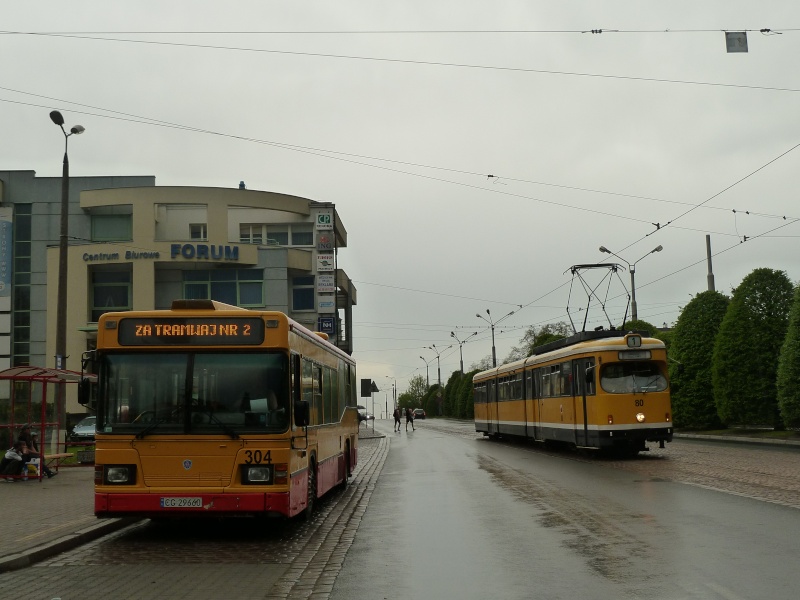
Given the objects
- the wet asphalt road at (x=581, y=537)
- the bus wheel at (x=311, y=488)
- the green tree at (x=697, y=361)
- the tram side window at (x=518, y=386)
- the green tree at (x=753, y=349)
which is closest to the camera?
the wet asphalt road at (x=581, y=537)

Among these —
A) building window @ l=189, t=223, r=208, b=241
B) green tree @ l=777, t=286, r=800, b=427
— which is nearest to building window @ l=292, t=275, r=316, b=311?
building window @ l=189, t=223, r=208, b=241

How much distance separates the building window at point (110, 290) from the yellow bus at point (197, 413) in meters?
48.4

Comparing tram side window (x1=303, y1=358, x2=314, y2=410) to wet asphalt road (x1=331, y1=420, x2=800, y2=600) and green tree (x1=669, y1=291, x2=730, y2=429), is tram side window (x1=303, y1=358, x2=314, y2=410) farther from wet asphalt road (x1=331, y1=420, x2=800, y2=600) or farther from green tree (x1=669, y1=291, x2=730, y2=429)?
green tree (x1=669, y1=291, x2=730, y2=429)

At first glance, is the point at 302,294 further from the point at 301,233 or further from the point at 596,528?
the point at 596,528

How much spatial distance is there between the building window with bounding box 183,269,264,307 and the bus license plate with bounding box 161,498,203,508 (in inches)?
1924

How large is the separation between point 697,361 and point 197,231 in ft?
108

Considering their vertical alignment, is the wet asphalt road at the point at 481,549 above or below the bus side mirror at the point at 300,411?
below

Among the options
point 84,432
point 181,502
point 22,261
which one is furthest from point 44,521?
point 22,261

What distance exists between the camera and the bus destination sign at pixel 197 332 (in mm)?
12133

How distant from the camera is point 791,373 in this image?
111ft

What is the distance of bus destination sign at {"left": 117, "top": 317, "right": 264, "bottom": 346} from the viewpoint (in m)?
12.1

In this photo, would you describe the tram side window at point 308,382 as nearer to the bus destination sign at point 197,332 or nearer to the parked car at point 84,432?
the bus destination sign at point 197,332

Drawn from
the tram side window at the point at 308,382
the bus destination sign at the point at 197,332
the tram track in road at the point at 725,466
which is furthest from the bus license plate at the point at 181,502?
the tram track in road at the point at 725,466

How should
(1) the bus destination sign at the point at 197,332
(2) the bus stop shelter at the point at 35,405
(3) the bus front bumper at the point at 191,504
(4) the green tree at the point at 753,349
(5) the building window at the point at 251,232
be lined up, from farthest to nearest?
(5) the building window at the point at 251,232 < (4) the green tree at the point at 753,349 < (2) the bus stop shelter at the point at 35,405 < (1) the bus destination sign at the point at 197,332 < (3) the bus front bumper at the point at 191,504
